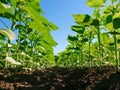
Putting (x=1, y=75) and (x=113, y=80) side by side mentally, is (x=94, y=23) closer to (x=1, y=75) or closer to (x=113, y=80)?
(x=113, y=80)

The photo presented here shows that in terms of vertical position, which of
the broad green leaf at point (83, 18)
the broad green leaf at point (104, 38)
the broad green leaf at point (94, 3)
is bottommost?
the broad green leaf at point (104, 38)

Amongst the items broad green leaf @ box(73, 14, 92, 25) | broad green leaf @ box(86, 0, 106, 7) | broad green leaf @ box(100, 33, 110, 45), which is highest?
broad green leaf @ box(86, 0, 106, 7)

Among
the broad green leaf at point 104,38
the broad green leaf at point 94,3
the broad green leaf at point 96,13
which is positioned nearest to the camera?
the broad green leaf at point 94,3

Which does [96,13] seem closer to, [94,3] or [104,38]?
[104,38]

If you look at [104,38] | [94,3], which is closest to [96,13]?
[104,38]

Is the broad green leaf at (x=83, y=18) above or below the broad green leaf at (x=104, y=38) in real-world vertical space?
above

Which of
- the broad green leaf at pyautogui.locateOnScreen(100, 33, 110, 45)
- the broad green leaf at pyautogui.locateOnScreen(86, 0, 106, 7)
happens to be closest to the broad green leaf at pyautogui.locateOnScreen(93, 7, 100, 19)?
the broad green leaf at pyautogui.locateOnScreen(100, 33, 110, 45)

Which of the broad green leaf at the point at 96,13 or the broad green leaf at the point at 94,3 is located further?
the broad green leaf at the point at 96,13

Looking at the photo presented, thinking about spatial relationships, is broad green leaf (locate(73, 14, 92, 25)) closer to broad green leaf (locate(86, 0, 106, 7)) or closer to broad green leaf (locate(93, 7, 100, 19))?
broad green leaf (locate(86, 0, 106, 7))

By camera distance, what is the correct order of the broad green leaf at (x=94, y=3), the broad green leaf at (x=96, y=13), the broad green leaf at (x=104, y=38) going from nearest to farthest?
the broad green leaf at (x=94, y=3) → the broad green leaf at (x=104, y=38) → the broad green leaf at (x=96, y=13)

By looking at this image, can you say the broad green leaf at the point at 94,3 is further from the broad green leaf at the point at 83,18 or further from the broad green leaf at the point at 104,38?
the broad green leaf at the point at 104,38

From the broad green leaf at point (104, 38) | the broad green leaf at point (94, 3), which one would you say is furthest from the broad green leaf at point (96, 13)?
the broad green leaf at point (94, 3)

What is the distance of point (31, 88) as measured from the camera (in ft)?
11.0

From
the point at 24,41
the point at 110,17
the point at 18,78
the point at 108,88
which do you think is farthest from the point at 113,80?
the point at 24,41
